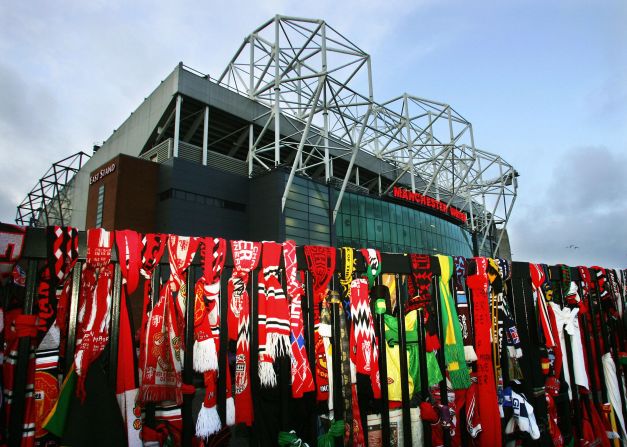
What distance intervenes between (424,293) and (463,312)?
0.58 meters

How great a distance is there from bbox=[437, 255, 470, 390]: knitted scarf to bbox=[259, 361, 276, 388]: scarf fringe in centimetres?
177

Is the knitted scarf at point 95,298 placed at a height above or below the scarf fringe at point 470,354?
above

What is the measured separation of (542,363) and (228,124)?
106 feet

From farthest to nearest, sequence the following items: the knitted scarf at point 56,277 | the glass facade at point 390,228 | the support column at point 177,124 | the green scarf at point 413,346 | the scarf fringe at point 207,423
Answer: the glass facade at point 390,228
the support column at point 177,124
the green scarf at point 413,346
the scarf fringe at point 207,423
the knitted scarf at point 56,277

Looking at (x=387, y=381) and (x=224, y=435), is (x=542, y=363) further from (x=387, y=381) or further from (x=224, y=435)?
(x=224, y=435)

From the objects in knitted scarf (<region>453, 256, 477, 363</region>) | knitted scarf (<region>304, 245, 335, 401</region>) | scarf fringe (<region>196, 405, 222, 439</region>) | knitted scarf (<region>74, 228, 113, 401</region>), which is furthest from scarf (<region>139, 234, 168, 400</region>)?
knitted scarf (<region>453, 256, 477, 363</region>)

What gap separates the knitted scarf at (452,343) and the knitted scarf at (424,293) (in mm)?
122

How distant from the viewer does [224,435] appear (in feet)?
9.24

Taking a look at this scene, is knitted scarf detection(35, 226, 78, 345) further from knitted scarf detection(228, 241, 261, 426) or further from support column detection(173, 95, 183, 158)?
support column detection(173, 95, 183, 158)

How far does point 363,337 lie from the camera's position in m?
3.39

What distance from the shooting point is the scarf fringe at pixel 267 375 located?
2.94 metres

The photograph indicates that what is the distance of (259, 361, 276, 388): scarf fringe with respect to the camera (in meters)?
2.94

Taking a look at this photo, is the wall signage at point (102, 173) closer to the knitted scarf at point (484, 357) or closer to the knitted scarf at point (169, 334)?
the knitted scarf at point (169, 334)

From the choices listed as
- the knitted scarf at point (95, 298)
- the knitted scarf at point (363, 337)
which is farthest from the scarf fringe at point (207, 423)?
the knitted scarf at point (363, 337)
